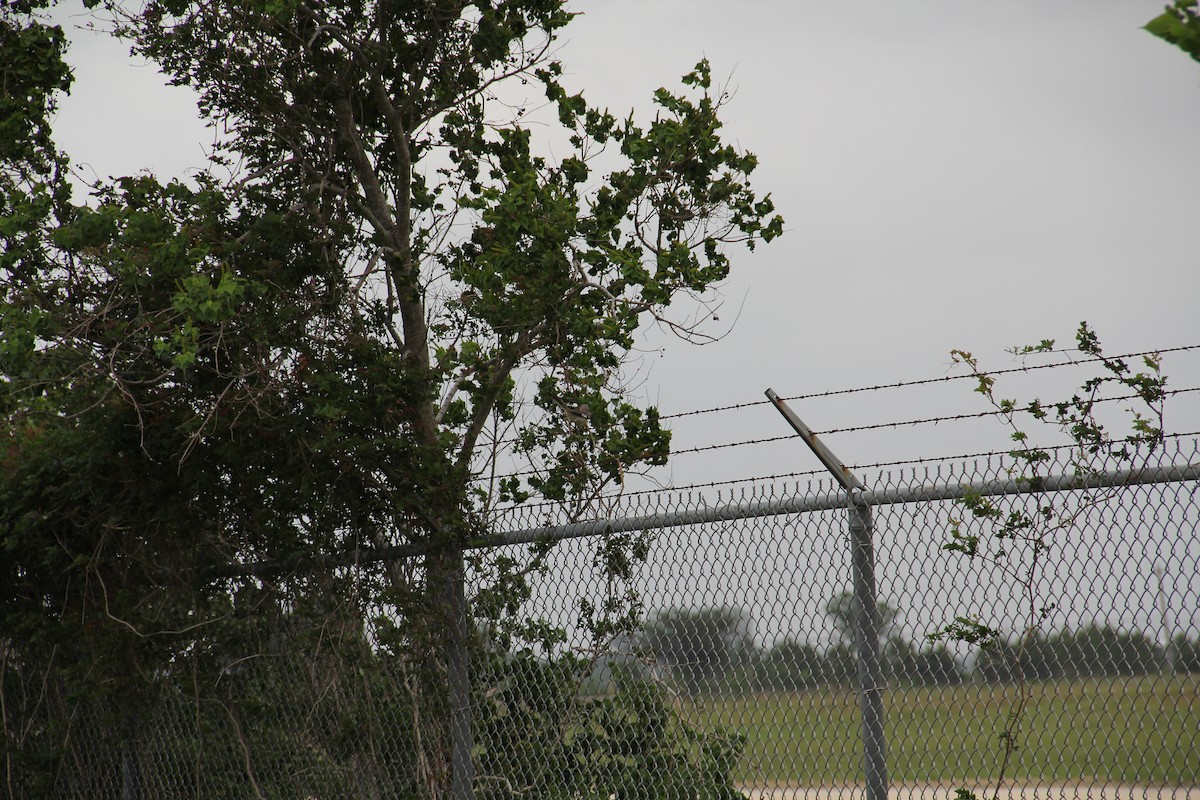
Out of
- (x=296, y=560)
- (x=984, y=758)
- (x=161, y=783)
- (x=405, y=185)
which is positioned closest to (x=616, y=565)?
(x=984, y=758)

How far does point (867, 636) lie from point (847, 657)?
0.10m

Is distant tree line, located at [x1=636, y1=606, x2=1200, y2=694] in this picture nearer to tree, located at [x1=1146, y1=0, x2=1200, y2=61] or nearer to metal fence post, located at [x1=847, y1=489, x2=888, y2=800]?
metal fence post, located at [x1=847, y1=489, x2=888, y2=800]

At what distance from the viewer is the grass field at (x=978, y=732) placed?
8.97 ft

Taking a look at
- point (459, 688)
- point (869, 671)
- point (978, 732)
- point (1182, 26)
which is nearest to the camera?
point (1182, 26)

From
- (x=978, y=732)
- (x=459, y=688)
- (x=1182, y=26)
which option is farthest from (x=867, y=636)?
(x=1182, y=26)

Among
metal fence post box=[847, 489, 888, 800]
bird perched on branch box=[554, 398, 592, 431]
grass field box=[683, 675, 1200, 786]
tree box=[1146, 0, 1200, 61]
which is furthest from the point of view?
bird perched on branch box=[554, 398, 592, 431]

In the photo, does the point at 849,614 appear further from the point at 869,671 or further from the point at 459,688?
the point at 459,688

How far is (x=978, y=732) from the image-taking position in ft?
9.81

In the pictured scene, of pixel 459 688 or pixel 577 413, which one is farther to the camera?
pixel 577 413

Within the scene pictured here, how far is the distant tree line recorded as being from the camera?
9.05 feet

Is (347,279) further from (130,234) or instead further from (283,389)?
(130,234)

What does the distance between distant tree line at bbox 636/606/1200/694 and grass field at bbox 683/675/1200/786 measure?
0.12 feet

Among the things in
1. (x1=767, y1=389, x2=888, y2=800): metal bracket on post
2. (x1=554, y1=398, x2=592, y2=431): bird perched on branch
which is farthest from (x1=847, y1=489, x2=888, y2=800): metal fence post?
(x1=554, y1=398, x2=592, y2=431): bird perched on branch

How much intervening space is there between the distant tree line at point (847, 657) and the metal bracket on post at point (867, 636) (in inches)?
1.6
